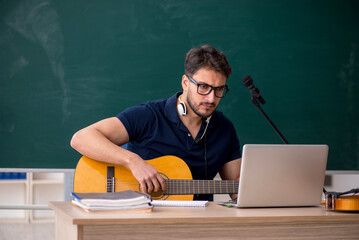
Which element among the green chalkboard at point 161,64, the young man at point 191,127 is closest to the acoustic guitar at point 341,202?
the young man at point 191,127

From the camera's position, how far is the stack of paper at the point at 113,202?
1.28 metres

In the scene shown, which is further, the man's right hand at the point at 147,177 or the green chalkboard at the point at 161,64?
the green chalkboard at the point at 161,64

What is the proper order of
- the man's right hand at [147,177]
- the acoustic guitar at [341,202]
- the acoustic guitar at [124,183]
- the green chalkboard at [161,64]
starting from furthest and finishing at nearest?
the green chalkboard at [161,64] → the acoustic guitar at [124,183] → the man's right hand at [147,177] → the acoustic guitar at [341,202]

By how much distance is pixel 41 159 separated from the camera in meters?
2.70

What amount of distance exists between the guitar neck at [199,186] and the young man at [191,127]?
27cm

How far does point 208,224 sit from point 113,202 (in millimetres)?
292

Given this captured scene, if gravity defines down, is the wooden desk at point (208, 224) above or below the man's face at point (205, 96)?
below

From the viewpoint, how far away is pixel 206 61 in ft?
6.91

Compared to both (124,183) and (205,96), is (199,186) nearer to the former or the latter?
(124,183)

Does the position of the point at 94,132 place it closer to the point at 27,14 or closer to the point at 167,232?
the point at 167,232

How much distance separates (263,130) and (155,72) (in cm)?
83

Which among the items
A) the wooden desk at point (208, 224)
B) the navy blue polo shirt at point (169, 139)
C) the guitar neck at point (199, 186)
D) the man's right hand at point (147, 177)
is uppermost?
the navy blue polo shirt at point (169, 139)

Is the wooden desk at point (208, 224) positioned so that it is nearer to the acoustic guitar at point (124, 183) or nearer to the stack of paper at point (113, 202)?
the stack of paper at point (113, 202)

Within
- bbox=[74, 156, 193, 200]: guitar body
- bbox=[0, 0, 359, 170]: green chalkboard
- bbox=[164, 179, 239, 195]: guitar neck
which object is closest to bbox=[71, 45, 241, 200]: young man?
bbox=[74, 156, 193, 200]: guitar body
